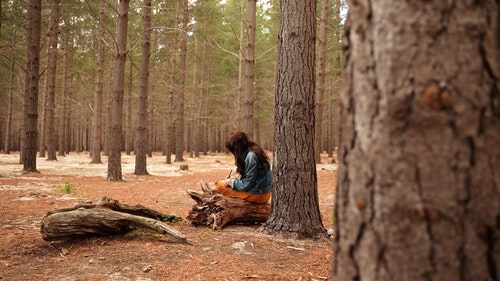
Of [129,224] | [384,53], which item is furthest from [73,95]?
[384,53]

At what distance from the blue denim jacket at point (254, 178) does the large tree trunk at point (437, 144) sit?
146 inches

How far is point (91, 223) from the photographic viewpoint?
3.93 meters

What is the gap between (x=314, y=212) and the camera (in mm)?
4398

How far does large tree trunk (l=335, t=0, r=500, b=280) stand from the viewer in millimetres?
987

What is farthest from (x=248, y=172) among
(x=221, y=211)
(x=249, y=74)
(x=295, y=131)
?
(x=249, y=74)

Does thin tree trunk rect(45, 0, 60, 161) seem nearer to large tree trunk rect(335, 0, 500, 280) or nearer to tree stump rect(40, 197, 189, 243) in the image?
tree stump rect(40, 197, 189, 243)

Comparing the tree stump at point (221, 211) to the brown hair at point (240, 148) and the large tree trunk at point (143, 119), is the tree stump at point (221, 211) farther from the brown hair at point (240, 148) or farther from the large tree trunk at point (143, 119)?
the large tree trunk at point (143, 119)

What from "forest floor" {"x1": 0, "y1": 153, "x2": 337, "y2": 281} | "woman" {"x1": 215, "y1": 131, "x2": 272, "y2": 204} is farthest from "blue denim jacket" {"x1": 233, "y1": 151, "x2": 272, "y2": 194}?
"forest floor" {"x1": 0, "y1": 153, "x2": 337, "y2": 281}

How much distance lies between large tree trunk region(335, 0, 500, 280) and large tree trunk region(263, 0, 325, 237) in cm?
328

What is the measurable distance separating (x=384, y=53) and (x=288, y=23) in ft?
11.9

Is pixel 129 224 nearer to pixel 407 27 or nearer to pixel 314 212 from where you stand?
pixel 314 212

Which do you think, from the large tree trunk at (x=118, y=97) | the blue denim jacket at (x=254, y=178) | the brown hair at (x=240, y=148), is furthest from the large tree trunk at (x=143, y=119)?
the blue denim jacket at (x=254, y=178)

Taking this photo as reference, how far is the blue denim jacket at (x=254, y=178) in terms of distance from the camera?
475 cm

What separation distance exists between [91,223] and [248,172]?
2.06m
